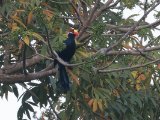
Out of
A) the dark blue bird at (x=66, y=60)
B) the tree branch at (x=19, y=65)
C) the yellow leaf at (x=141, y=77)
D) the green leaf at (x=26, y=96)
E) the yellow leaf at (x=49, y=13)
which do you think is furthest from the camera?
the green leaf at (x=26, y=96)

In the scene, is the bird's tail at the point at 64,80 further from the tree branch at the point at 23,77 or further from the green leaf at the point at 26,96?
the green leaf at the point at 26,96

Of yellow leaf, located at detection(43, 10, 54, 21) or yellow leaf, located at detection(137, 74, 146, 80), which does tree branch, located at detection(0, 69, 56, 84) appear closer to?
yellow leaf, located at detection(43, 10, 54, 21)

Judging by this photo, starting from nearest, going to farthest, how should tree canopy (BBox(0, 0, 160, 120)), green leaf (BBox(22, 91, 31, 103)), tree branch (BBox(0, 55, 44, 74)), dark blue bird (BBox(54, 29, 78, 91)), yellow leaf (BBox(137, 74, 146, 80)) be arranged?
tree canopy (BBox(0, 0, 160, 120)) → tree branch (BBox(0, 55, 44, 74)) → dark blue bird (BBox(54, 29, 78, 91)) → yellow leaf (BBox(137, 74, 146, 80)) → green leaf (BBox(22, 91, 31, 103))

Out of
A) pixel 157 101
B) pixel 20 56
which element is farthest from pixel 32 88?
pixel 157 101

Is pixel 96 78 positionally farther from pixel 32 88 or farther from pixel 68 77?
pixel 32 88

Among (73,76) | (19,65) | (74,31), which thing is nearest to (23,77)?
(19,65)

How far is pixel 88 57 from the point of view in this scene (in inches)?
140

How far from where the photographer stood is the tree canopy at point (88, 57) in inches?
148

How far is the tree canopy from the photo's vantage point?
3.75m

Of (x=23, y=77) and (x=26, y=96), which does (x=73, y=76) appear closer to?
(x=23, y=77)

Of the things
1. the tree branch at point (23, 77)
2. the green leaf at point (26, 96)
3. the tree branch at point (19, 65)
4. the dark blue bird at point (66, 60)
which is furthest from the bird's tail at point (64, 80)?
the green leaf at point (26, 96)

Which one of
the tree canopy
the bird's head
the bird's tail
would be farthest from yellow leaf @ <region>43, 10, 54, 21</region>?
the bird's tail

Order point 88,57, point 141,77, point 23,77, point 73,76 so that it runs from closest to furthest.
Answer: point 88,57
point 23,77
point 73,76
point 141,77

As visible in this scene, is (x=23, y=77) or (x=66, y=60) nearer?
(x=23, y=77)
